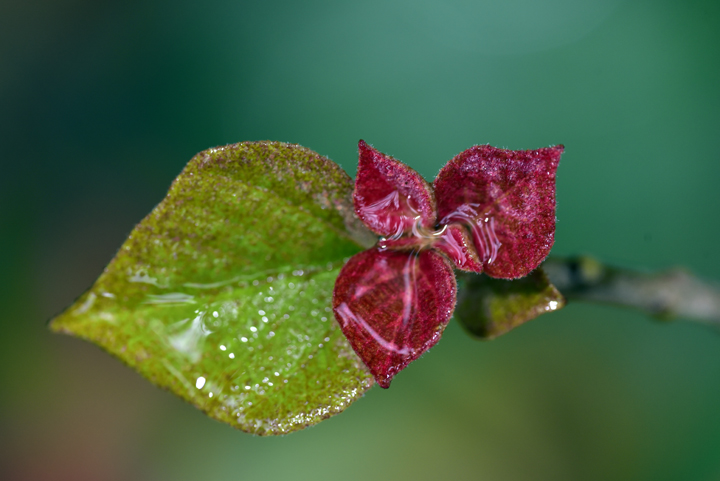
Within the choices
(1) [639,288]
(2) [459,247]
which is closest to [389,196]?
(2) [459,247]

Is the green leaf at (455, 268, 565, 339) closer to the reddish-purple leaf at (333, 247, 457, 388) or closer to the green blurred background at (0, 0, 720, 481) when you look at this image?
the reddish-purple leaf at (333, 247, 457, 388)

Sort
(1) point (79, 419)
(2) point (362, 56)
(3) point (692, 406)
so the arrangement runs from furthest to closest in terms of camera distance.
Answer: (1) point (79, 419), (2) point (362, 56), (3) point (692, 406)

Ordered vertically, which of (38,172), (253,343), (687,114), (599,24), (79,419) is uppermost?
(599,24)

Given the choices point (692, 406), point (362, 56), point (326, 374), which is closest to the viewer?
point (326, 374)

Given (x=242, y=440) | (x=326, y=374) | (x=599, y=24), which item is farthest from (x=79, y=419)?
(x=599, y=24)

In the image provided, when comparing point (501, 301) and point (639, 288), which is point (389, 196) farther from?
point (639, 288)

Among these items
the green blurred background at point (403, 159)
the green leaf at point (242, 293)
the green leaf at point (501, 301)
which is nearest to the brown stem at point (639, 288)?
the green leaf at point (501, 301)

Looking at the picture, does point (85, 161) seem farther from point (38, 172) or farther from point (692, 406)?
point (692, 406)

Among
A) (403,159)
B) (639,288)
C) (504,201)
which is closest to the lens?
(504,201)
